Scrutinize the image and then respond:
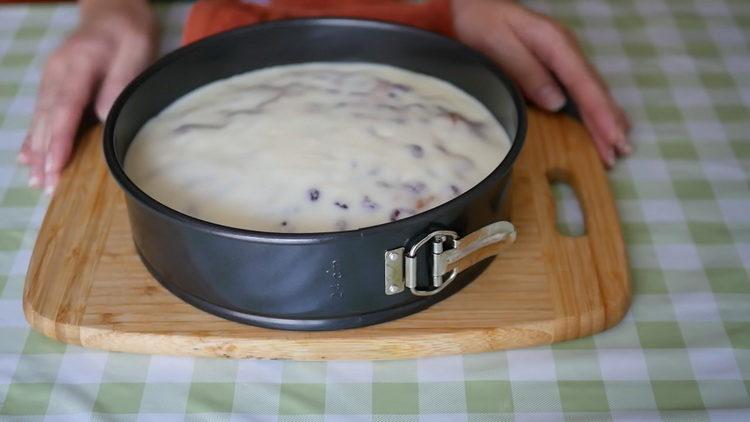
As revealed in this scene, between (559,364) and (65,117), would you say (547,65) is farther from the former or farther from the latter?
(65,117)

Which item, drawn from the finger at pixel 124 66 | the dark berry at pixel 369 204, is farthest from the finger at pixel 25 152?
the dark berry at pixel 369 204

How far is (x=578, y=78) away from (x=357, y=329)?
52 centimetres

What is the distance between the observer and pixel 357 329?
996 mm

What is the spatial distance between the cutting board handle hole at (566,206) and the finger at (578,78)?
0.25 feet

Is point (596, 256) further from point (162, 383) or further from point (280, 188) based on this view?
point (162, 383)

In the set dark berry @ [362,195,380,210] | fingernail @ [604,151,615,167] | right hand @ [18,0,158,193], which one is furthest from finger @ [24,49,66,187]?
fingernail @ [604,151,615,167]

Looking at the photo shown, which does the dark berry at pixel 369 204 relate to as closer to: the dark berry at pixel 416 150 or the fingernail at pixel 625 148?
the dark berry at pixel 416 150

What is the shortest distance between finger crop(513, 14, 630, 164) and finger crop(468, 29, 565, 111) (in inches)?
0.6

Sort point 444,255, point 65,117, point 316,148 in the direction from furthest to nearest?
point 65,117, point 316,148, point 444,255

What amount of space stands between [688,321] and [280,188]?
482 mm

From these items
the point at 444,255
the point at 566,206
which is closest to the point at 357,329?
the point at 444,255

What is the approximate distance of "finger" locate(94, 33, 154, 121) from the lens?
1.30m

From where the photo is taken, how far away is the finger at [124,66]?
4.25ft

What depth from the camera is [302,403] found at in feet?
3.14
